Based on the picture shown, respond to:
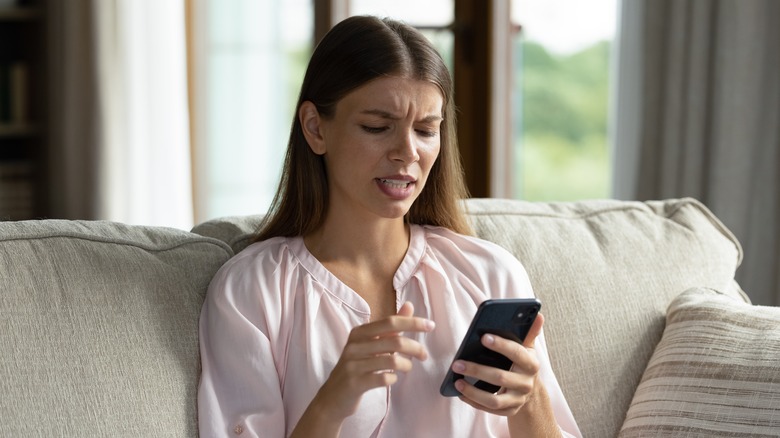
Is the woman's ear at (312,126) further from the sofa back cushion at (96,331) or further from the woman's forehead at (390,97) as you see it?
the sofa back cushion at (96,331)

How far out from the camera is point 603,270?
1.94 metres

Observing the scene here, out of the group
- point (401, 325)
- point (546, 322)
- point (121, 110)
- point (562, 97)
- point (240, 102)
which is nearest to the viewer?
point (401, 325)

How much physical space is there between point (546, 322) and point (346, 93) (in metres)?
0.55

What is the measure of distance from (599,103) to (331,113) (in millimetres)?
2544

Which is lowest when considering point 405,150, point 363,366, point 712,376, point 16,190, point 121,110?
point 16,190

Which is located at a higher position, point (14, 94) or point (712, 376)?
point (14, 94)

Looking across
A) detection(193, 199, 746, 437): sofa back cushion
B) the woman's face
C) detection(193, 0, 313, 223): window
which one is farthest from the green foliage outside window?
the woman's face

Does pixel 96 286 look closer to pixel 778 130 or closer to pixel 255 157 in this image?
pixel 778 130

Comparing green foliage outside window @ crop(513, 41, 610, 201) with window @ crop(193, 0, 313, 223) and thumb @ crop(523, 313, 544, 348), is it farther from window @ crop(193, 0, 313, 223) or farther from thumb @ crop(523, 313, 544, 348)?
thumb @ crop(523, 313, 544, 348)

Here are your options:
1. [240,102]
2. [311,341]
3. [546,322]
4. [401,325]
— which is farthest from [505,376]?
[240,102]

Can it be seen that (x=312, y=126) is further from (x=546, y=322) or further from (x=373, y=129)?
(x=546, y=322)

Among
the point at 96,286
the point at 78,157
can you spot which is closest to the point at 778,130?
the point at 96,286

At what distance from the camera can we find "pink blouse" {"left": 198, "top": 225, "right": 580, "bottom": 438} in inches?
61.3

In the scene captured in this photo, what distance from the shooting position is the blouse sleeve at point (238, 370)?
1541mm
